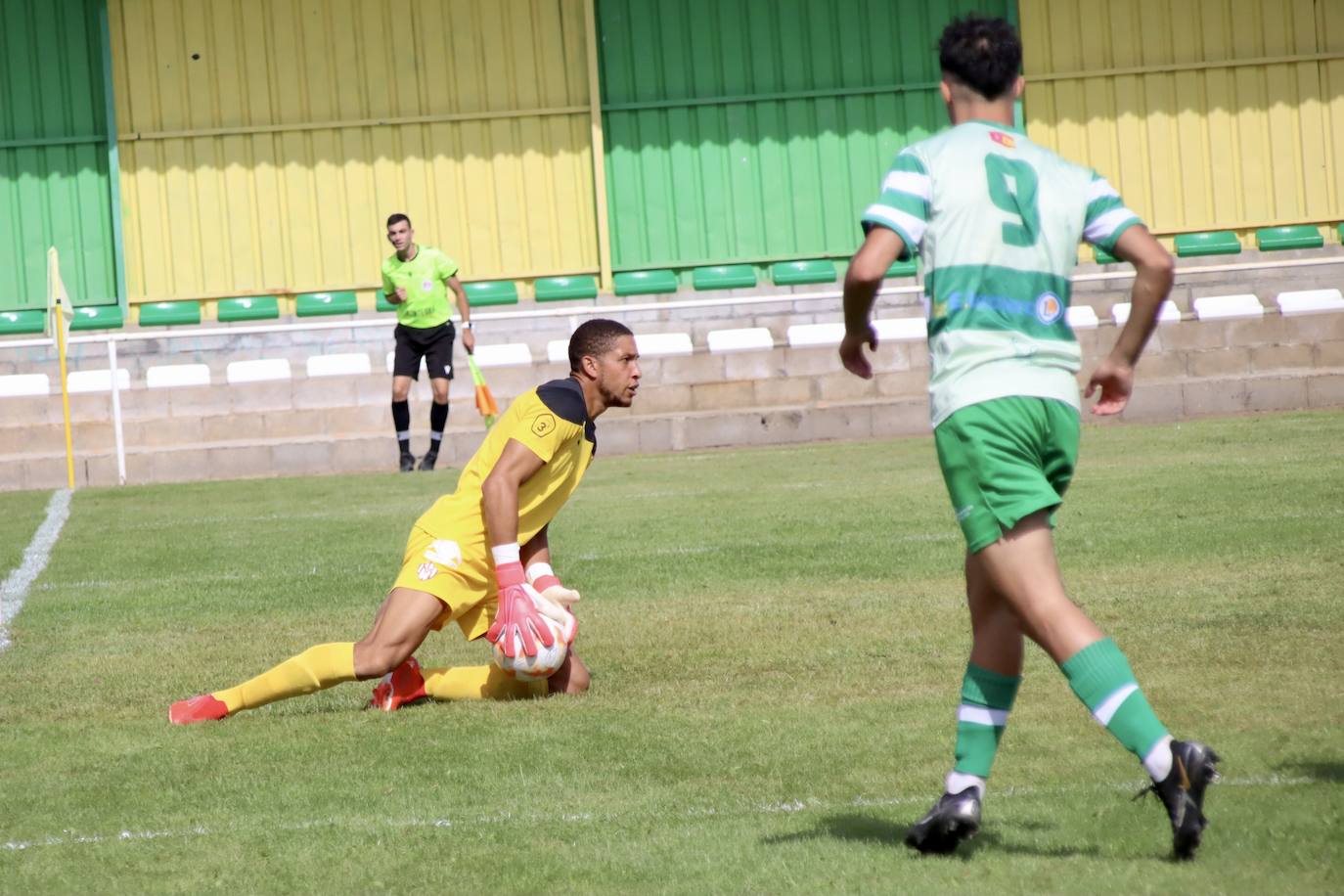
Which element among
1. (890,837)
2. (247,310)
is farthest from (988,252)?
(247,310)

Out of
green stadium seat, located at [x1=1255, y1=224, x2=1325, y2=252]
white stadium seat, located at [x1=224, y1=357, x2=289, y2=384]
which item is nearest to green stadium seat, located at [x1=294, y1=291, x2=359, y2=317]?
white stadium seat, located at [x1=224, y1=357, x2=289, y2=384]

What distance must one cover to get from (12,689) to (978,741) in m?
4.18

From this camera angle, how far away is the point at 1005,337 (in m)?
3.94

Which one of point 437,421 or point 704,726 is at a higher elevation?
point 437,421

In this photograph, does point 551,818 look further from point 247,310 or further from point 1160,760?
point 247,310

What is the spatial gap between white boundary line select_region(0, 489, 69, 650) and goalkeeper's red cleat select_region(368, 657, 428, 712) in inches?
93.8

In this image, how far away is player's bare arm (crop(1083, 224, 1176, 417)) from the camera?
3906 mm

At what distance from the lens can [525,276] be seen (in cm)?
2453

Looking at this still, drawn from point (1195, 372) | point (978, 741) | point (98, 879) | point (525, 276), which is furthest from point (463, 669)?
point (525, 276)

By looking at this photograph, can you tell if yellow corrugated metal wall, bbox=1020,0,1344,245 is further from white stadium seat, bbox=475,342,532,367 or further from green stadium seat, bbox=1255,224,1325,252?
white stadium seat, bbox=475,342,532,367

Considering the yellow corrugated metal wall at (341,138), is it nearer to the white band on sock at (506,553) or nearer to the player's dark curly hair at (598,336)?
the player's dark curly hair at (598,336)

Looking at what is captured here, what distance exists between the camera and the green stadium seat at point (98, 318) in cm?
2378

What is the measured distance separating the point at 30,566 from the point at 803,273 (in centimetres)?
1485

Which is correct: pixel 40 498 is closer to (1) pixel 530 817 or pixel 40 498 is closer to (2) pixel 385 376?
(2) pixel 385 376
